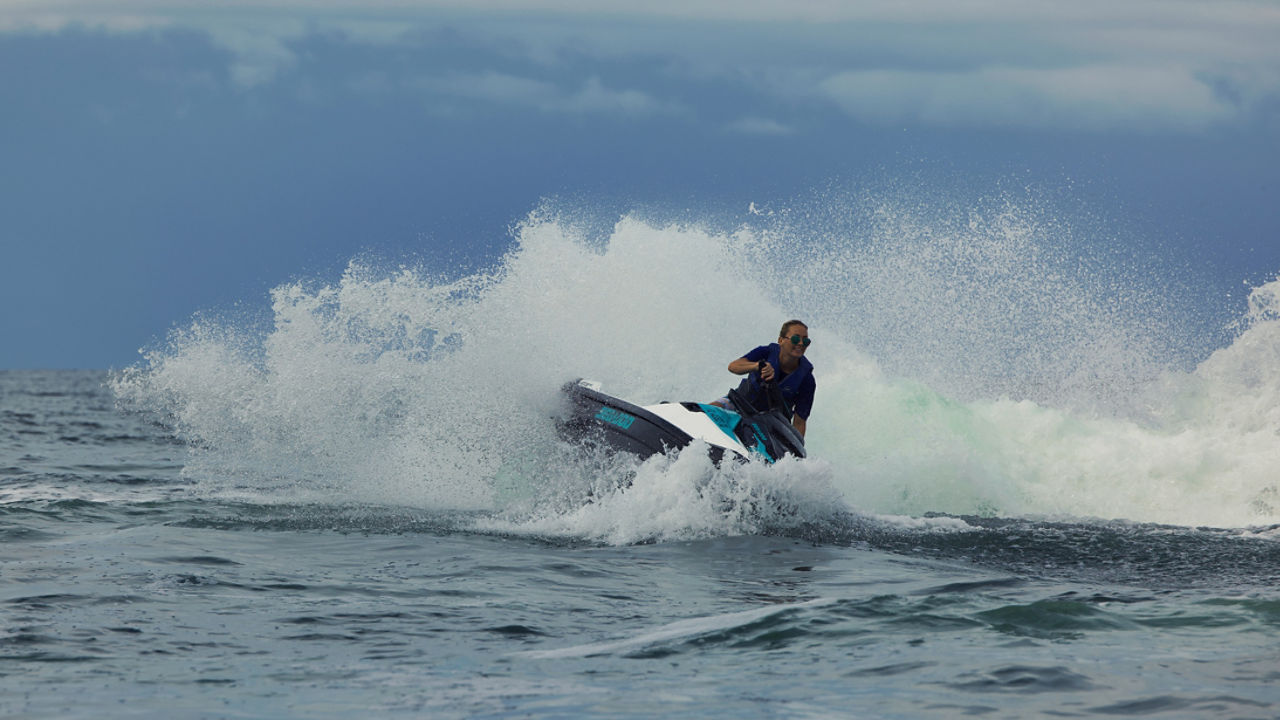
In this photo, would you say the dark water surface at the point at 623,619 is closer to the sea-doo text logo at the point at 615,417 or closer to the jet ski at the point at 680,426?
the jet ski at the point at 680,426

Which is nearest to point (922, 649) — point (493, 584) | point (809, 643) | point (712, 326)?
point (809, 643)

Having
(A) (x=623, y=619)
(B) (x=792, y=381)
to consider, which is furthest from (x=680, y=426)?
(A) (x=623, y=619)

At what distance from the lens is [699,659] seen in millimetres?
5859

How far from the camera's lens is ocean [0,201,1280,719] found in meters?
5.48

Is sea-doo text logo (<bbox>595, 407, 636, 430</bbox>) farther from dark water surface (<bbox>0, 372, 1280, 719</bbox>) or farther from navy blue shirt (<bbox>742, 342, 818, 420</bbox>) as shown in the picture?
navy blue shirt (<bbox>742, 342, 818, 420</bbox>)

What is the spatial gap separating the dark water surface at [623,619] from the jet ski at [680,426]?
2.72 feet

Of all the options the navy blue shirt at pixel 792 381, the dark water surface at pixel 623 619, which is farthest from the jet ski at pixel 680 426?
the dark water surface at pixel 623 619

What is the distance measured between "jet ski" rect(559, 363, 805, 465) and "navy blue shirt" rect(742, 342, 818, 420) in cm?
15

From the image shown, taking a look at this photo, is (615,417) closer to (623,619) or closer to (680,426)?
(680,426)

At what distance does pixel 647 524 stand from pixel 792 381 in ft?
8.12

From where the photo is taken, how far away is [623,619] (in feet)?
22.2

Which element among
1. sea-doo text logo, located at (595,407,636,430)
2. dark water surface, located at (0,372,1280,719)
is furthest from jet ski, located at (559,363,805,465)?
dark water surface, located at (0,372,1280,719)

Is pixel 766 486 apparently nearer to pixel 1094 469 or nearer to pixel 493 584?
pixel 493 584

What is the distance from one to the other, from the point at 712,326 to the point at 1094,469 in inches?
209
